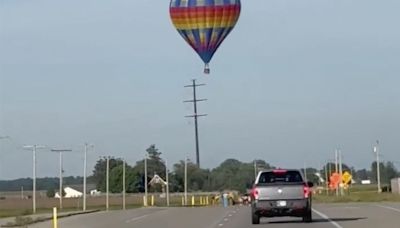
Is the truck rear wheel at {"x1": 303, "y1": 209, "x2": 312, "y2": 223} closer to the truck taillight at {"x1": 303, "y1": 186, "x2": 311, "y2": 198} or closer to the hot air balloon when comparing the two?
the truck taillight at {"x1": 303, "y1": 186, "x2": 311, "y2": 198}

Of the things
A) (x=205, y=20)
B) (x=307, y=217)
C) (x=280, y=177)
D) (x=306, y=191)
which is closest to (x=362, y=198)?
(x=205, y=20)

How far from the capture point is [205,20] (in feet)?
167

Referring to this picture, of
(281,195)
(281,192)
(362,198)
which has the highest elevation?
(362,198)

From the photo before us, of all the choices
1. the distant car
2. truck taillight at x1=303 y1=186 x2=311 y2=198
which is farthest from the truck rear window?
truck taillight at x1=303 y1=186 x2=311 y2=198

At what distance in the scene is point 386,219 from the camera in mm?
39656

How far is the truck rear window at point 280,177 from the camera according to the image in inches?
1474

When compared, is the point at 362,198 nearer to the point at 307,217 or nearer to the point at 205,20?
the point at 205,20

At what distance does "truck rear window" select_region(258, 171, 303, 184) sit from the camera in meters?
37.4

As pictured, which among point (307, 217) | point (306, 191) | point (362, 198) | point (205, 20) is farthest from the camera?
point (362, 198)

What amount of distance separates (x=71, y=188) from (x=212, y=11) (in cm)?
13690

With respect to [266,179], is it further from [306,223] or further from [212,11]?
[212,11]

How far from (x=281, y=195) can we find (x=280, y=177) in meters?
1.12

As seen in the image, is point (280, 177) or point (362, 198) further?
point (362, 198)

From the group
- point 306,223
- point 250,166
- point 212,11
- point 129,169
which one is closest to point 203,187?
point 250,166
